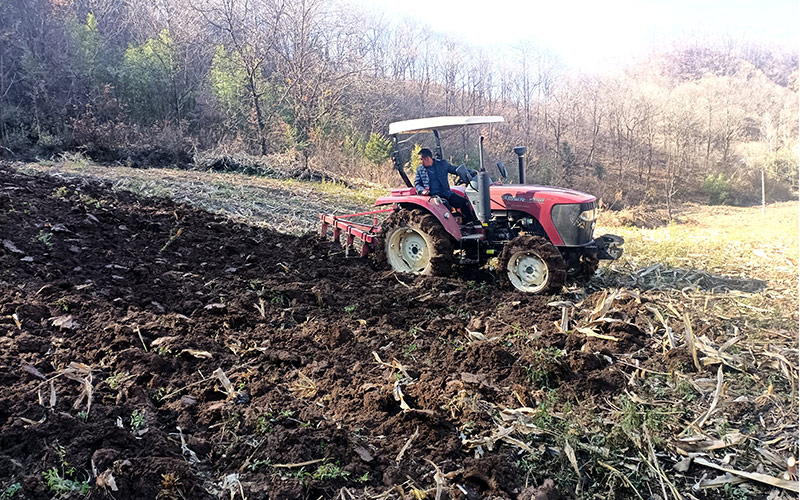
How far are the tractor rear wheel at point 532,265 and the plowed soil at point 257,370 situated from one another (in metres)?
0.25

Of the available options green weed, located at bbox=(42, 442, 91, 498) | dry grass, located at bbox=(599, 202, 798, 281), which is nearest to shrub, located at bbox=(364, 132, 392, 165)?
dry grass, located at bbox=(599, 202, 798, 281)

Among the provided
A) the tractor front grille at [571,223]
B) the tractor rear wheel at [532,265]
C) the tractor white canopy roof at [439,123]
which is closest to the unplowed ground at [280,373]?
the tractor rear wheel at [532,265]

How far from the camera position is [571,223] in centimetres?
603


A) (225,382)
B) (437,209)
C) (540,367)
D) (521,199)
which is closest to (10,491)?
(225,382)

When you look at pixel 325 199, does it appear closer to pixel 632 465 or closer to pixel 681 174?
pixel 632 465

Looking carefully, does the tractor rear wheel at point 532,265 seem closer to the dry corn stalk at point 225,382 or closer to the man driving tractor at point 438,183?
the man driving tractor at point 438,183

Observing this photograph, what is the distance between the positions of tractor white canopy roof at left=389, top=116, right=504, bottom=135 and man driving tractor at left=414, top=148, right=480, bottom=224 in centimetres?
25

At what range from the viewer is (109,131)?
663 inches

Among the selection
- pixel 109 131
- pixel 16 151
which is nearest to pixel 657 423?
pixel 109 131

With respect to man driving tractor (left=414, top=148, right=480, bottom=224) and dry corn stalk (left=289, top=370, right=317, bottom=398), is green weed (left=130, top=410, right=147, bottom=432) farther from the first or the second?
man driving tractor (left=414, top=148, right=480, bottom=224)

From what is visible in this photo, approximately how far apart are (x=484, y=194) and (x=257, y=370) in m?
3.05

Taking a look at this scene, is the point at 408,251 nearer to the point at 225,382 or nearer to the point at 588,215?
the point at 588,215

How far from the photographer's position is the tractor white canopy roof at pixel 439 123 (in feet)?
19.3

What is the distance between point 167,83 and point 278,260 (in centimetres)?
2171
